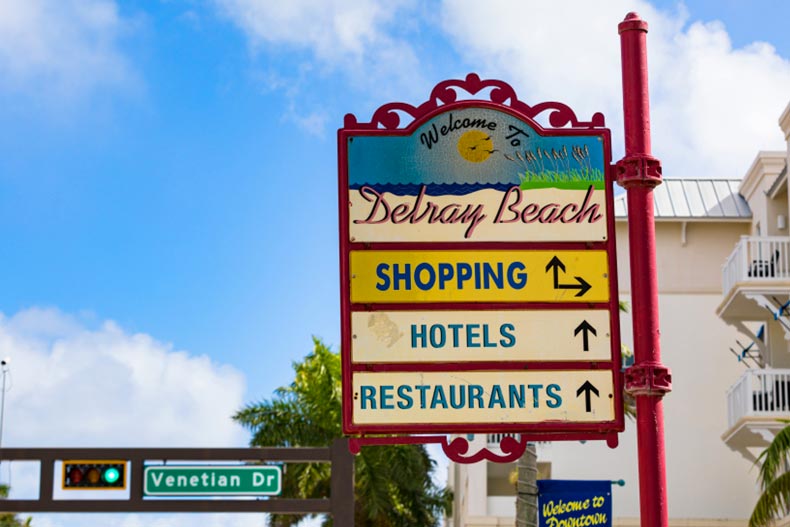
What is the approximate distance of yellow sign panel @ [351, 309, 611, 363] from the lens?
7.26 meters

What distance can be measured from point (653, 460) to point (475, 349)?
39.4 inches

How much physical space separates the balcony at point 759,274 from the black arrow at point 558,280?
95.4 ft

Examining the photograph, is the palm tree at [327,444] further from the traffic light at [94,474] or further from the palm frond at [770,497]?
the palm frond at [770,497]

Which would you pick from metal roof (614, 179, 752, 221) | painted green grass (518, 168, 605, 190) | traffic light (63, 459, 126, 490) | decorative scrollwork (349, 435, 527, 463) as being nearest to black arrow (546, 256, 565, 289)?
painted green grass (518, 168, 605, 190)

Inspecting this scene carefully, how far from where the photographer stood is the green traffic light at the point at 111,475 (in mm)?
25375

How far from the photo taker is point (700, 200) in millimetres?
47250

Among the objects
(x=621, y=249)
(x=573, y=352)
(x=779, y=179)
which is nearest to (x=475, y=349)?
(x=573, y=352)

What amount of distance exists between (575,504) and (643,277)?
14.7 m

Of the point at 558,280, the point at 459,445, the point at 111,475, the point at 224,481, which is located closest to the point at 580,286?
the point at 558,280

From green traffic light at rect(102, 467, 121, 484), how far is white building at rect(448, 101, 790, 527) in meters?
17.5

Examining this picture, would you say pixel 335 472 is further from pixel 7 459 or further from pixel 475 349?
pixel 475 349

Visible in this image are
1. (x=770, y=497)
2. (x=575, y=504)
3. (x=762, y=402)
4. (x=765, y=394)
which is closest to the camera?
(x=575, y=504)

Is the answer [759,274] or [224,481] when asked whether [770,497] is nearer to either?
[224,481]

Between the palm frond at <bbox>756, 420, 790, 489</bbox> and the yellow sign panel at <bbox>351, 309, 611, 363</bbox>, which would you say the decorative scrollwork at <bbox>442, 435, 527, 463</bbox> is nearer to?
the yellow sign panel at <bbox>351, 309, 611, 363</bbox>
